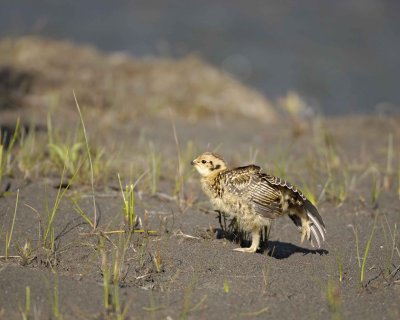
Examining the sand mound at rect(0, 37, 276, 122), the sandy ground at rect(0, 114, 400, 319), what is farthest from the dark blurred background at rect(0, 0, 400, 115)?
the sandy ground at rect(0, 114, 400, 319)

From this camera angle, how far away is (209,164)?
5.04 meters

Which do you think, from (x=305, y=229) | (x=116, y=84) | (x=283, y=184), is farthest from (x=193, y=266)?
(x=116, y=84)

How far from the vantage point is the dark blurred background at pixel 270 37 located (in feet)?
48.9

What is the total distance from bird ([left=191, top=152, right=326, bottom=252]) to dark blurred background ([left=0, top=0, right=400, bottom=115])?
887cm

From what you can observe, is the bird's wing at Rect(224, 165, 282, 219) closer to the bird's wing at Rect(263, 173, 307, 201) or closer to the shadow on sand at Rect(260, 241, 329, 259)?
the bird's wing at Rect(263, 173, 307, 201)

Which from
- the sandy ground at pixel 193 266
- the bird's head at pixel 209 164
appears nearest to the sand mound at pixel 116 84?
the sandy ground at pixel 193 266

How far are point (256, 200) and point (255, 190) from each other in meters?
0.07

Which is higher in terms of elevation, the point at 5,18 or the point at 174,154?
the point at 5,18

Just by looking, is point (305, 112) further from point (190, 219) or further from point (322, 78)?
point (322, 78)

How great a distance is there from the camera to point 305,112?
9219mm

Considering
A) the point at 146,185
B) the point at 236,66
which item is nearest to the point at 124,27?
the point at 236,66

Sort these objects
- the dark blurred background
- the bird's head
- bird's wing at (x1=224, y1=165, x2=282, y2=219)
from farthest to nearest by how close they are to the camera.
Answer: the dark blurred background, the bird's head, bird's wing at (x1=224, y1=165, x2=282, y2=219)

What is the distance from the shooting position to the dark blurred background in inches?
586

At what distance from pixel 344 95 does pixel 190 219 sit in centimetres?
1027
